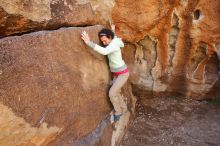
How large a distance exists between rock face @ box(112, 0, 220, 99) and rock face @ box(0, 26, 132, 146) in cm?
101

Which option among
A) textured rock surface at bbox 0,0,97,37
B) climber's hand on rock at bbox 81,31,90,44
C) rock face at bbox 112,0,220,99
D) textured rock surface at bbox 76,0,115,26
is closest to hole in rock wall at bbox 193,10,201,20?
rock face at bbox 112,0,220,99

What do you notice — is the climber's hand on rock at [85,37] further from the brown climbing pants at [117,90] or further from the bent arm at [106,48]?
the brown climbing pants at [117,90]

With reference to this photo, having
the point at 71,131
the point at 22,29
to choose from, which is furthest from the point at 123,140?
the point at 22,29

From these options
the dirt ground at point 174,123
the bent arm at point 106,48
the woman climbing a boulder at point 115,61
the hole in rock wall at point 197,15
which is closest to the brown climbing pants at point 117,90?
the woman climbing a boulder at point 115,61

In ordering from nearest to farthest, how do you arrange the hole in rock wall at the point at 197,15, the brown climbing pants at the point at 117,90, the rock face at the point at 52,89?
the rock face at the point at 52,89 → the brown climbing pants at the point at 117,90 → the hole in rock wall at the point at 197,15

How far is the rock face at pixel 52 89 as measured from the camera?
3.02 meters

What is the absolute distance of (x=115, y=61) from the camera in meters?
4.35

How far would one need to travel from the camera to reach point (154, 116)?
5.67 m

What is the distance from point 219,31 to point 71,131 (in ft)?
10.1

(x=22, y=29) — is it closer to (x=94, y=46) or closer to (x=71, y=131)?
(x=94, y=46)

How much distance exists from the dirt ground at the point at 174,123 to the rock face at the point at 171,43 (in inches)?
9.0

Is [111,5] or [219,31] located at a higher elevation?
[111,5]

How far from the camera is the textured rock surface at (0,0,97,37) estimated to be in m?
3.27

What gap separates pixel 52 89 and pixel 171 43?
9.35 ft
